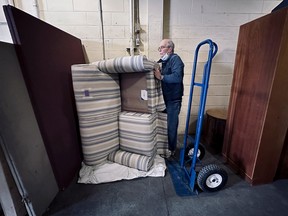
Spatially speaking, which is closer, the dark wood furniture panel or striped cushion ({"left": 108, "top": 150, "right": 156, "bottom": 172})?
the dark wood furniture panel

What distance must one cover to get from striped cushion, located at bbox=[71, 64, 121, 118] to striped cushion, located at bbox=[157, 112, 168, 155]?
0.63 metres

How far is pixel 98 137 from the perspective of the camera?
169 cm

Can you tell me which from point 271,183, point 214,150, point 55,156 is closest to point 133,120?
point 55,156

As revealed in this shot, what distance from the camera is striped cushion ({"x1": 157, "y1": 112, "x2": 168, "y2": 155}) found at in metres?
1.91

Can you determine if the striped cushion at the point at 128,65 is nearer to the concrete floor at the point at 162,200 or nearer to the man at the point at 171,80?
the man at the point at 171,80

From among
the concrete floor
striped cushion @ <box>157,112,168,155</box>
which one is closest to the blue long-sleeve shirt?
striped cushion @ <box>157,112,168,155</box>

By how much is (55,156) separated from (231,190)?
1.83 metres

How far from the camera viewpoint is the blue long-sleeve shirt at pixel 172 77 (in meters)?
1.69

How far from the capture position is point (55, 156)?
1377 mm

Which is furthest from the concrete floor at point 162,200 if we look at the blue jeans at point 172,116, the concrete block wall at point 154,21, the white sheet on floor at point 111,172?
the concrete block wall at point 154,21

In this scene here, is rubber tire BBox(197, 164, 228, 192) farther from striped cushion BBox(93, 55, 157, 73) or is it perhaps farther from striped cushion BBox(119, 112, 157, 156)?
striped cushion BBox(93, 55, 157, 73)

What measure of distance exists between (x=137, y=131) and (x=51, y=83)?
1.03m

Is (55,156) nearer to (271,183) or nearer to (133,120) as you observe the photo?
(133,120)

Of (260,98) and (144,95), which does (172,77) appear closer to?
(144,95)
